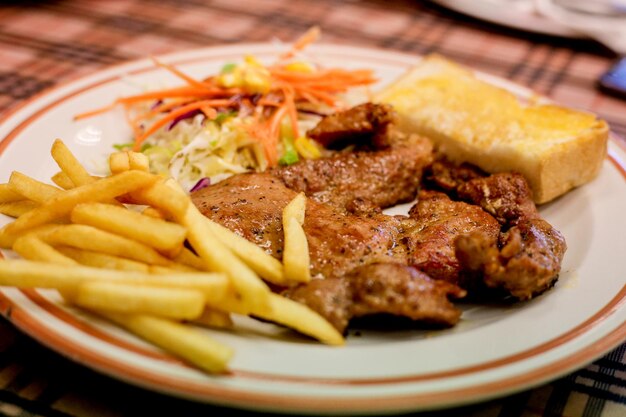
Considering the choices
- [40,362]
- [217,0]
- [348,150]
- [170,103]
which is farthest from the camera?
[217,0]

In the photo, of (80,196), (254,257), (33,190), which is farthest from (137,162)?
(254,257)

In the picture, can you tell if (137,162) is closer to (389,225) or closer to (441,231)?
(389,225)

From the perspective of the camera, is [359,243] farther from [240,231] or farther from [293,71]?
[293,71]

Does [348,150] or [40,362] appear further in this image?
[348,150]

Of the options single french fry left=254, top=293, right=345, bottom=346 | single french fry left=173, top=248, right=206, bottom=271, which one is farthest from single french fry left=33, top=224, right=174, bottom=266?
single french fry left=254, top=293, right=345, bottom=346

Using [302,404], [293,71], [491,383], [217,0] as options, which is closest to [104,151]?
[293,71]
